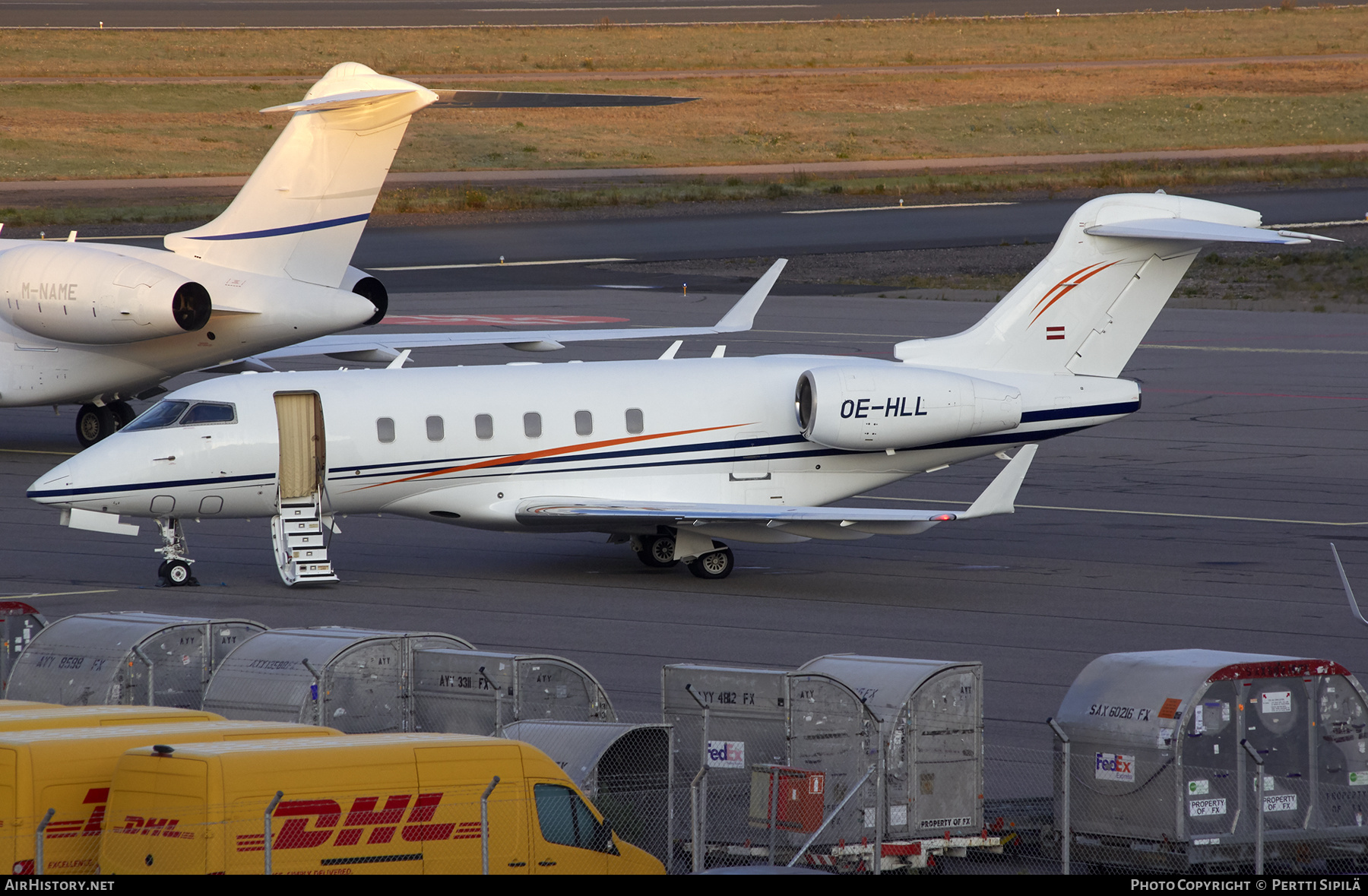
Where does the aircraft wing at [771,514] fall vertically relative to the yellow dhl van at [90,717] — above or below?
above

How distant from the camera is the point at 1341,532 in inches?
1051

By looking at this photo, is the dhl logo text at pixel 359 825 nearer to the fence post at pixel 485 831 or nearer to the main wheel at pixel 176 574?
the fence post at pixel 485 831

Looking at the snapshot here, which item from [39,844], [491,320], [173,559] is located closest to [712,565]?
[173,559]

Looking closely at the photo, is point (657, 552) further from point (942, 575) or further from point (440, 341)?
point (440, 341)

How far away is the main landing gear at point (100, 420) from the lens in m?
33.1

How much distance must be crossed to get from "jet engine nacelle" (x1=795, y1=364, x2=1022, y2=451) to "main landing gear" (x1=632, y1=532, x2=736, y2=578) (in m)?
1.98

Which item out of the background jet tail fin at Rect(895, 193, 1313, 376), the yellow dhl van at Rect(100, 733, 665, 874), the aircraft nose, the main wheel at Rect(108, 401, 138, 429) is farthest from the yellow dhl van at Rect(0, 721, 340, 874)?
the main wheel at Rect(108, 401, 138, 429)

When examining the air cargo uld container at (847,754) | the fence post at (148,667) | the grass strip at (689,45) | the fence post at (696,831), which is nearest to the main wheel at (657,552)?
the fence post at (148,667)

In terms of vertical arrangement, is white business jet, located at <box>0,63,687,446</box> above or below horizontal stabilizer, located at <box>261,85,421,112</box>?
below

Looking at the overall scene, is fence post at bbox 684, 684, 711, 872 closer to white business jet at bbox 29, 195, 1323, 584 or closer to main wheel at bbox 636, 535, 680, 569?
white business jet at bbox 29, 195, 1323, 584

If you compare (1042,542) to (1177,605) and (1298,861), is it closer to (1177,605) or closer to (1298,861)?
(1177,605)

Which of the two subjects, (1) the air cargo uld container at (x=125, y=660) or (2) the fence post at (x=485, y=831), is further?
(1) the air cargo uld container at (x=125, y=660)

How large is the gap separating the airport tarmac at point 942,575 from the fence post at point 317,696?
3.61 metres

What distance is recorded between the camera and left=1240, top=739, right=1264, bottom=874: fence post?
12242mm
